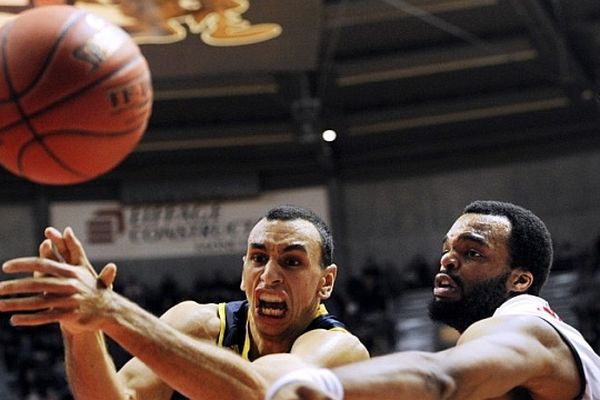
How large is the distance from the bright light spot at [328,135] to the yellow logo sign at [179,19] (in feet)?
14.8

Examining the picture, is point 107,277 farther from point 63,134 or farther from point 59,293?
point 63,134

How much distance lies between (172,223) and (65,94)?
1412 centimetres

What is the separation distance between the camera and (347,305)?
15.2m

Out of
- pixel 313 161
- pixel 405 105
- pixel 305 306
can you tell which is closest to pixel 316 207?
pixel 313 161

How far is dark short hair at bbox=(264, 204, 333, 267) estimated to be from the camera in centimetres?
417

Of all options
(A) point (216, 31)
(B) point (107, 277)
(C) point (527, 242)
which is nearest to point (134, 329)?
(B) point (107, 277)

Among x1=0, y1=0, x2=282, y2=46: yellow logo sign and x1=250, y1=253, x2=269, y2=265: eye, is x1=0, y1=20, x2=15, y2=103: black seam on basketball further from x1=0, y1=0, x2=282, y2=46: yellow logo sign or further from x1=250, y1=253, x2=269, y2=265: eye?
x1=0, y1=0, x2=282, y2=46: yellow logo sign

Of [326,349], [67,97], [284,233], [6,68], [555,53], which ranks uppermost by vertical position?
[555,53]

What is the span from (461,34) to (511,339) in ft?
39.6

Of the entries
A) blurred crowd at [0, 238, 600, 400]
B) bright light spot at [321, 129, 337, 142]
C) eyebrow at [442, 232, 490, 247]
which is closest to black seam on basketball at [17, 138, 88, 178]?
eyebrow at [442, 232, 490, 247]

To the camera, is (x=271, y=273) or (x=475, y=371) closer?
(x=475, y=371)

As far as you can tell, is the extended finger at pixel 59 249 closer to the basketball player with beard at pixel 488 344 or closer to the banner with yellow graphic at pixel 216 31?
the basketball player with beard at pixel 488 344

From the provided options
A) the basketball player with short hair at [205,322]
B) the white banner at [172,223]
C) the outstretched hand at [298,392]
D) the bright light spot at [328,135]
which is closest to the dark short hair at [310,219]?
the basketball player with short hair at [205,322]

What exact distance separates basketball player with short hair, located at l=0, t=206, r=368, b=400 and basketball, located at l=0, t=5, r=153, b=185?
0.49 meters
